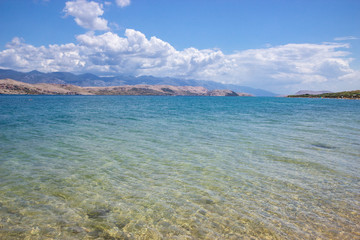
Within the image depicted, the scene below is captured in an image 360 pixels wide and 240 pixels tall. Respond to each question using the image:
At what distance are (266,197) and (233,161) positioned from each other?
18.4 ft

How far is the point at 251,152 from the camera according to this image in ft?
60.3

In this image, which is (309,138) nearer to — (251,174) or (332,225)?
(251,174)

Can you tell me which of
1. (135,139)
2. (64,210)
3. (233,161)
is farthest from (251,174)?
(135,139)

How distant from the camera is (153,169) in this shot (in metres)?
13.9

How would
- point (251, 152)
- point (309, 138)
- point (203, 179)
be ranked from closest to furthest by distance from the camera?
1. point (203, 179)
2. point (251, 152)
3. point (309, 138)

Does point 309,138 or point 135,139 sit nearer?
point 135,139

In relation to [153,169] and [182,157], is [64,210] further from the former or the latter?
[182,157]

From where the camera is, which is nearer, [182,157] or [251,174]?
[251,174]

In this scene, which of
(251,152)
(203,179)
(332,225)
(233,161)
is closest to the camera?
(332,225)

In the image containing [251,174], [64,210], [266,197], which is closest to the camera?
[64,210]

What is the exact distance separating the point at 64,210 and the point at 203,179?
717 cm

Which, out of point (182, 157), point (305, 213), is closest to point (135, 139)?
point (182, 157)

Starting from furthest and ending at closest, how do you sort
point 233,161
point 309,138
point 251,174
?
1. point 309,138
2. point 233,161
3. point 251,174

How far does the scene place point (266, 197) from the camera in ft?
33.6
